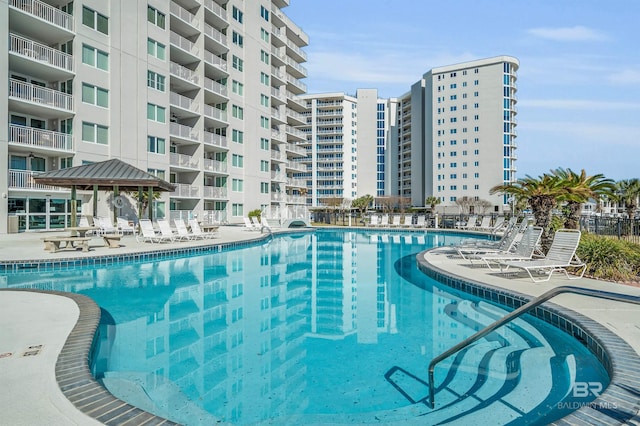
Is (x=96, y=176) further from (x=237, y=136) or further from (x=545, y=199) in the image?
(x=237, y=136)

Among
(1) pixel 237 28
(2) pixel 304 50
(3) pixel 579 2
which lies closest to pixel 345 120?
(2) pixel 304 50

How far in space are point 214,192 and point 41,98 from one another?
44.1 ft

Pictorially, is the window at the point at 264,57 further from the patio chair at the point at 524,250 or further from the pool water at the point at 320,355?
the patio chair at the point at 524,250

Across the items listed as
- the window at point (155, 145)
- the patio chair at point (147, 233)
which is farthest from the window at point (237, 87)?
the patio chair at point (147, 233)

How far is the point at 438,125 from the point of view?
7462 cm

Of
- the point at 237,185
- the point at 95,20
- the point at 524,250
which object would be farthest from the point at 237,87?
the point at 524,250

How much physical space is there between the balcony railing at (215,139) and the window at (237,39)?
28.6 ft

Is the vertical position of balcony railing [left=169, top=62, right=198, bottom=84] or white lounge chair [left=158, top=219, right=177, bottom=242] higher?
balcony railing [left=169, top=62, right=198, bottom=84]

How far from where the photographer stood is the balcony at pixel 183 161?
28812 mm

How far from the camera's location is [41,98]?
20938 mm

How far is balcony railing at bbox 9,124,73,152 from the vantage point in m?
20.0

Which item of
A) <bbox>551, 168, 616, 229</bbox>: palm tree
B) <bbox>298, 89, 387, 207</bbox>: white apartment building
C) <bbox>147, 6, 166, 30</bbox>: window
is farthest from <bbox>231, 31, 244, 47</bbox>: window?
<bbox>298, 89, 387, 207</bbox>: white apartment building

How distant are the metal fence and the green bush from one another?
17.1 ft

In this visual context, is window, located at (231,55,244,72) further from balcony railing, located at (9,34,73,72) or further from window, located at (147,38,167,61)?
balcony railing, located at (9,34,73,72)
